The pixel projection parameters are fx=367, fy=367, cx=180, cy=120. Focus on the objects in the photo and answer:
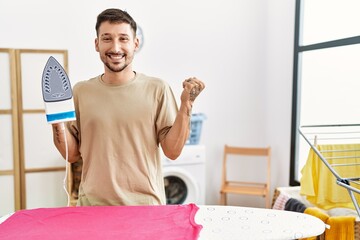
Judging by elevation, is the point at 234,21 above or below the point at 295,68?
above

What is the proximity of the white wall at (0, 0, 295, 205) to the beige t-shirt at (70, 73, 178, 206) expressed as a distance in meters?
2.15

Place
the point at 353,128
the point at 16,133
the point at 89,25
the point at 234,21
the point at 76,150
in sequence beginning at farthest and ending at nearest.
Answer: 1. the point at 234,21
2. the point at 89,25
3. the point at 16,133
4. the point at 353,128
5. the point at 76,150

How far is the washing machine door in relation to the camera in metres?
3.28

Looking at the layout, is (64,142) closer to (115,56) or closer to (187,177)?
(115,56)

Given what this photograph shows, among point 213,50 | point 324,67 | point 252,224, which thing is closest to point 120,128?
point 252,224

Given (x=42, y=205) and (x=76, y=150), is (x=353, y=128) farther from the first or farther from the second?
A: (x=42, y=205)

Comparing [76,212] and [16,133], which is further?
[16,133]

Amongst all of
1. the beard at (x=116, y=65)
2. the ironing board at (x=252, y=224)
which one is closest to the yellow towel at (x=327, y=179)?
the ironing board at (x=252, y=224)

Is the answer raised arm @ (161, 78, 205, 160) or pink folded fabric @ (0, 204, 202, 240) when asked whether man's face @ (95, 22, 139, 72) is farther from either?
pink folded fabric @ (0, 204, 202, 240)

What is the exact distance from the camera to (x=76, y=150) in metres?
1.44

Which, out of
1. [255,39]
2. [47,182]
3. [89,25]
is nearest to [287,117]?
[255,39]

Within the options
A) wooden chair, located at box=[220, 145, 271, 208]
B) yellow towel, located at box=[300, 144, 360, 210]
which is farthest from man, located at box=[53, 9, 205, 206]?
wooden chair, located at box=[220, 145, 271, 208]

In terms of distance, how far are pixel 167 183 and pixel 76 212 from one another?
217 cm

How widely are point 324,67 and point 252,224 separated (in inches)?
90.7
